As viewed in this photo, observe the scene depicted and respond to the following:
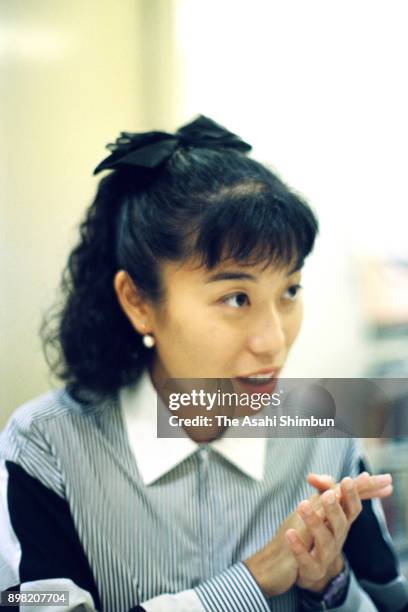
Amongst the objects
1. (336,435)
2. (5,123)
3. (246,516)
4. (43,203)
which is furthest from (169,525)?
(5,123)

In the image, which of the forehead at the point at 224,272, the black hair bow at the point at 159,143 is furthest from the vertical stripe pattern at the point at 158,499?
the black hair bow at the point at 159,143

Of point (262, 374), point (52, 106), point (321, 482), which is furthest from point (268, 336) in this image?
point (52, 106)

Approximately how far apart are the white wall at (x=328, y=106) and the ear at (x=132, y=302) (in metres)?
0.22

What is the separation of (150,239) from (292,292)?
0.62 ft

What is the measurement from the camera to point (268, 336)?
2.21 feet

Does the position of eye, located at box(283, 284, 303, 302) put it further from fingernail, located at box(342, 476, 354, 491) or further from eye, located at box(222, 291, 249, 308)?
fingernail, located at box(342, 476, 354, 491)

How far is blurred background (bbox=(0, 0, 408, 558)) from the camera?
817mm

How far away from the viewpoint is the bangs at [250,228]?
0.70m

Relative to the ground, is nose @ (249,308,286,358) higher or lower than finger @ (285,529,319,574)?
higher

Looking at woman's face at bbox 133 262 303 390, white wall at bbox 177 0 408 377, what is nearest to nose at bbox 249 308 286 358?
woman's face at bbox 133 262 303 390

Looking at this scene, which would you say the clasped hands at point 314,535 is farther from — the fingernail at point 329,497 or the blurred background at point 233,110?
the blurred background at point 233,110

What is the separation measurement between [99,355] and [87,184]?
248mm

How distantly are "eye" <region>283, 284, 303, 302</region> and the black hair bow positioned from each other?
0.20m

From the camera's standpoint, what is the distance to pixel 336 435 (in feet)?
2.35
